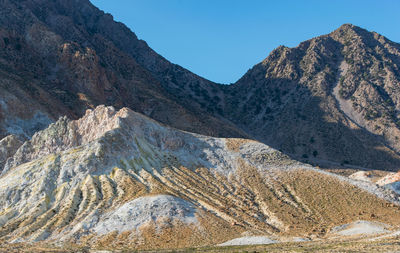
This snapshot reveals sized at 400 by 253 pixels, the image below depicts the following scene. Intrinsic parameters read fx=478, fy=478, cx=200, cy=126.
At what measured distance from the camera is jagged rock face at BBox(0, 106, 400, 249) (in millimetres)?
63688

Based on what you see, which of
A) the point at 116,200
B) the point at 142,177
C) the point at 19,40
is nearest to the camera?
the point at 116,200

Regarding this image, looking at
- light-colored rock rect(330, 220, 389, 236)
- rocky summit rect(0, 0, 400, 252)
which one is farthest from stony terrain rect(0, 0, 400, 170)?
light-colored rock rect(330, 220, 389, 236)

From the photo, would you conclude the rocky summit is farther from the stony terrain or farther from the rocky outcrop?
the stony terrain

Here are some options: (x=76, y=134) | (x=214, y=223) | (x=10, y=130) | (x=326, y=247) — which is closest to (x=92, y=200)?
(x=214, y=223)

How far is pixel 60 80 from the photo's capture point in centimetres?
14650

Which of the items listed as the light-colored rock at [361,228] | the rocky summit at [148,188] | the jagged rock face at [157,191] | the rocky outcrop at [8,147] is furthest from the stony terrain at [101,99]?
the light-colored rock at [361,228]

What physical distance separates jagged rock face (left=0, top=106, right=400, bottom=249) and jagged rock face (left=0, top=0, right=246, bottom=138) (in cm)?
2654

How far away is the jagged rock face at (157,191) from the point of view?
63.7 meters

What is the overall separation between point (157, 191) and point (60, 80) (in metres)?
85.7

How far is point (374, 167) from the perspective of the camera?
164750mm

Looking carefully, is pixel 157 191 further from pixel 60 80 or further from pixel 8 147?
pixel 60 80

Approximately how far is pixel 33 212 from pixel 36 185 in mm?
7271

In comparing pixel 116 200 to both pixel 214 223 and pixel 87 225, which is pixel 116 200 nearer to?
pixel 87 225

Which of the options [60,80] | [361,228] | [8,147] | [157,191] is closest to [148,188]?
[157,191]
